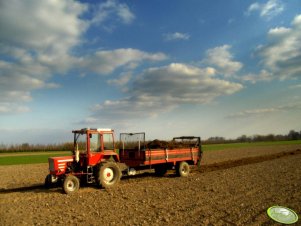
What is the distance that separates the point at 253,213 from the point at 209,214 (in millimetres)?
1158

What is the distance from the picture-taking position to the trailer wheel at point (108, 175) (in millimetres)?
13227

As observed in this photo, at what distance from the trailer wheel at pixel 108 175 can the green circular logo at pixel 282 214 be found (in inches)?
262

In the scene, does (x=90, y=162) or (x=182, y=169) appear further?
(x=182, y=169)

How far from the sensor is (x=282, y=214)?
335 inches

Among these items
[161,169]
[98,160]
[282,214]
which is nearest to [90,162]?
[98,160]

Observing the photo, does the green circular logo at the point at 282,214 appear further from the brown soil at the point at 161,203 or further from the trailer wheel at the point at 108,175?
the trailer wheel at the point at 108,175

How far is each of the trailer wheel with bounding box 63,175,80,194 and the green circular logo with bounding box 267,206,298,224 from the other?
7.05 m

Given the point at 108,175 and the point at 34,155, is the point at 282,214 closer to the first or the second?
the point at 108,175

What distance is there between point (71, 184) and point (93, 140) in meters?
1.98

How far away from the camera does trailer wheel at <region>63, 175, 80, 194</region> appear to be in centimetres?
1234

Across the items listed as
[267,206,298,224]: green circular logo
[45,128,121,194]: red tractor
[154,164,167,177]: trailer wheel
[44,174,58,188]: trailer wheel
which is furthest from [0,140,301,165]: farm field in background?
[267,206,298,224]: green circular logo

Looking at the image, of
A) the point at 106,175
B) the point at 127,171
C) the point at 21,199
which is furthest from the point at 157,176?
the point at 21,199

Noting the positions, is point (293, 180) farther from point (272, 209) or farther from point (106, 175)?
point (106, 175)

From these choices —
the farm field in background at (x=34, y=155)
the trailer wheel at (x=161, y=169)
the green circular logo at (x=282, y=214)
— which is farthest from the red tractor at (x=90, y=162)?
the farm field in background at (x=34, y=155)
